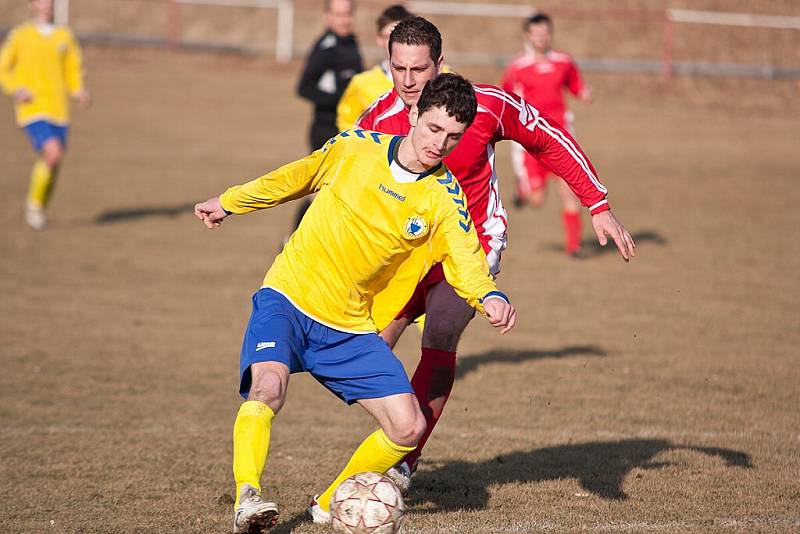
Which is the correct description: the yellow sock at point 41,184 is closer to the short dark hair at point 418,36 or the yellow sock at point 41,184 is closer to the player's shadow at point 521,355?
the player's shadow at point 521,355

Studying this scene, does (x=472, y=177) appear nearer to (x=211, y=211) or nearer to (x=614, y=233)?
(x=614, y=233)

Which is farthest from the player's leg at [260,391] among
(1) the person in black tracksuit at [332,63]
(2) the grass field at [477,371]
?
(1) the person in black tracksuit at [332,63]

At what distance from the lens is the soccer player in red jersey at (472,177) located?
17.3 feet

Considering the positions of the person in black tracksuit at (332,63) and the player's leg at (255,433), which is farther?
the person in black tracksuit at (332,63)

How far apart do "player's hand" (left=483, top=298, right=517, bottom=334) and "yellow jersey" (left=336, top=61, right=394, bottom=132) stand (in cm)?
433

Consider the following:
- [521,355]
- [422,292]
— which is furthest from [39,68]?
[422,292]

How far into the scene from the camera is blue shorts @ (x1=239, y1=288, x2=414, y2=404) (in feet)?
14.8

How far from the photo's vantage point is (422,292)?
5.53 m

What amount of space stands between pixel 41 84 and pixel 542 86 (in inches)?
243

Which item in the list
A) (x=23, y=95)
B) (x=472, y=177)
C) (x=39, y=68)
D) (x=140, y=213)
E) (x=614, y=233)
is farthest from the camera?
(x=140, y=213)

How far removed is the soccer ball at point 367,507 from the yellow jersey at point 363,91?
177 inches

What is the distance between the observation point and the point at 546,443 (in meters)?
6.43

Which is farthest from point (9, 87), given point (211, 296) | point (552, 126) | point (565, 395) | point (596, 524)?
point (596, 524)

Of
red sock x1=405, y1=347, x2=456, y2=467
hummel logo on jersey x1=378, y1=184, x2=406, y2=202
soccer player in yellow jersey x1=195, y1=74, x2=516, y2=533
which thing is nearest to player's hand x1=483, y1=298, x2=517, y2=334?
soccer player in yellow jersey x1=195, y1=74, x2=516, y2=533
